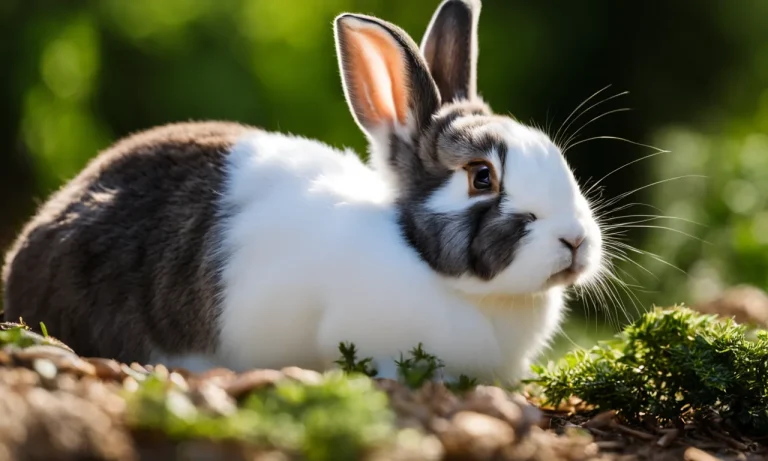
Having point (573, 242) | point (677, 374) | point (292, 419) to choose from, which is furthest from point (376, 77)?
point (292, 419)

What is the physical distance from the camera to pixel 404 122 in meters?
3.61

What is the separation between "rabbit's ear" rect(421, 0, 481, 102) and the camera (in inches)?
152

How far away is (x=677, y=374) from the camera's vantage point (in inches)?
128

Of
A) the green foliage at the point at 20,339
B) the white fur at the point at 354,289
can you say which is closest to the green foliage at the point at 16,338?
the green foliage at the point at 20,339

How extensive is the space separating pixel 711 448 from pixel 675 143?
4.06 m

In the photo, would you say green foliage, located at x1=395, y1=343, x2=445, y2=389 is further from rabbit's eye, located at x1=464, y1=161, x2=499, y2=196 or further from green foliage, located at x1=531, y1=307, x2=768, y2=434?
rabbit's eye, located at x1=464, y1=161, x2=499, y2=196

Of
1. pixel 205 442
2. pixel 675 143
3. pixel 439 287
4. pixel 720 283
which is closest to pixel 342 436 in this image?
pixel 205 442

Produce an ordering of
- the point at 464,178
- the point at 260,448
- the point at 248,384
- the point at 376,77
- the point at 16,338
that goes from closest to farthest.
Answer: the point at 260,448 < the point at 248,384 < the point at 16,338 < the point at 464,178 < the point at 376,77

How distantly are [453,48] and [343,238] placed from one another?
948 millimetres

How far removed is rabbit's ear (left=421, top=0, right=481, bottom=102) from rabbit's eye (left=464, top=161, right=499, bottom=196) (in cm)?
63

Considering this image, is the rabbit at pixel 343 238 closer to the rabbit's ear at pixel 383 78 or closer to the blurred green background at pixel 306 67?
the rabbit's ear at pixel 383 78

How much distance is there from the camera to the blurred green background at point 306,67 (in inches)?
273

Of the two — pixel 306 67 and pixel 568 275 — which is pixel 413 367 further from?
pixel 306 67

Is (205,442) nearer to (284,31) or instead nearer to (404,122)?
(404,122)
